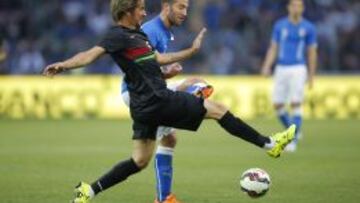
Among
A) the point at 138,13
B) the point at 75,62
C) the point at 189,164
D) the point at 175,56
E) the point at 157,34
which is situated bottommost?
the point at 189,164

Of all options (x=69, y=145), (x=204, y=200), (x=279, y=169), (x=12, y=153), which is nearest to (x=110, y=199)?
(x=204, y=200)

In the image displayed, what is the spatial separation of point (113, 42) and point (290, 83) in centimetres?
947

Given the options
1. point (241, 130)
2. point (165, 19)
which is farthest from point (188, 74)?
point (241, 130)

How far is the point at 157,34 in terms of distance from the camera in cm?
999

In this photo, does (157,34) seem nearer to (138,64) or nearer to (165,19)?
(165,19)

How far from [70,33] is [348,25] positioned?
26.8 feet

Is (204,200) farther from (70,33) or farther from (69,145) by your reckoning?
(70,33)

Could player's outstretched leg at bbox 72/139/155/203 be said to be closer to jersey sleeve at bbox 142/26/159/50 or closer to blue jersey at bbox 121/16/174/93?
blue jersey at bbox 121/16/174/93

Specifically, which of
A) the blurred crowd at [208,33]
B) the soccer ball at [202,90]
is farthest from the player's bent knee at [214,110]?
the blurred crowd at [208,33]

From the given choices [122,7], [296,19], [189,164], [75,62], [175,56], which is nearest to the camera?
[75,62]

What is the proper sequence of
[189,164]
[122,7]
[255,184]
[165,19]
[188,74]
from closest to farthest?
[122,7] < [255,184] < [165,19] < [189,164] < [188,74]

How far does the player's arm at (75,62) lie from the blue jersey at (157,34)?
3.98ft

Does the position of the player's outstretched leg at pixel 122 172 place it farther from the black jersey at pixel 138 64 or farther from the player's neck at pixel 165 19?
the player's neck at pixel 165 19

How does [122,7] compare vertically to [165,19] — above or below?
above
